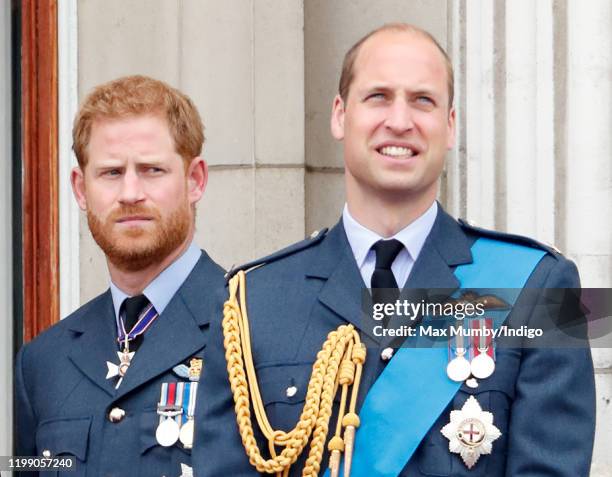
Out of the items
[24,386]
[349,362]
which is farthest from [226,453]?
[24,386]

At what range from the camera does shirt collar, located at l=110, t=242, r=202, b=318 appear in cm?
409

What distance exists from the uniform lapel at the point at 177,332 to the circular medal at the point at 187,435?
Answer: 6.8 inches

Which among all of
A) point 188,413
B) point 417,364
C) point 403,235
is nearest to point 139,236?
point 188,413

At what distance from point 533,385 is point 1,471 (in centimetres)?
178

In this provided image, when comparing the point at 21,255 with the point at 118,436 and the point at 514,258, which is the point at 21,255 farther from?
the point at 514,258

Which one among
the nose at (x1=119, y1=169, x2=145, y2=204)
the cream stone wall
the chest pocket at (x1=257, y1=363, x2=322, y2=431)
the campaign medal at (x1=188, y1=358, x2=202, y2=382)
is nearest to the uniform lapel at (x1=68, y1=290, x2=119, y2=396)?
the campaign medal at (x1=188, y1=358, x2=202, y2=382)

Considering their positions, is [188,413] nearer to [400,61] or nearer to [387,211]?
[387,211]

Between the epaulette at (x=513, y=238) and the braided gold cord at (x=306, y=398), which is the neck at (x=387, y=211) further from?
the braided gold cord at (x=306, y=398)

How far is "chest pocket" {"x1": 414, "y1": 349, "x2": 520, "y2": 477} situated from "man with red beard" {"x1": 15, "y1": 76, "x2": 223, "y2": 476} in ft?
2.35

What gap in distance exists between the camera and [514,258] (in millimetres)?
3521

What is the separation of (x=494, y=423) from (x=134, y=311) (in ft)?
3.68

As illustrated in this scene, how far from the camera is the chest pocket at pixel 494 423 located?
11.0 ft

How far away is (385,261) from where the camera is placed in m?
3.55

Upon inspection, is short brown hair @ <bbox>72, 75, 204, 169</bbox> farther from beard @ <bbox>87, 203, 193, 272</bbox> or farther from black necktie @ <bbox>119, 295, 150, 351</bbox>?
black necktie @ <bbox>119, 295, 150, 351</bbox>
